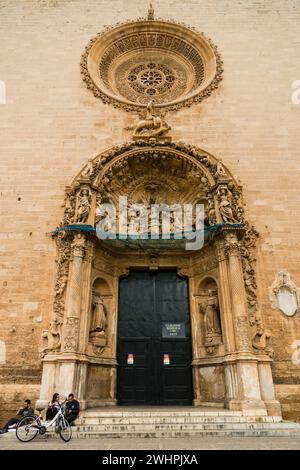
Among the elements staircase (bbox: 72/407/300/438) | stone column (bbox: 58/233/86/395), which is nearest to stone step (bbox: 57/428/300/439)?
staircase (bbox: 72/407/300/438)

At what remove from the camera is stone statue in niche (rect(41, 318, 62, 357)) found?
8.33 m

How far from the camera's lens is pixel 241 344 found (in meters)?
8.09

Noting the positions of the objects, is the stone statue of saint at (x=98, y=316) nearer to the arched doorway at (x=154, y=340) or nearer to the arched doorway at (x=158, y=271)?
the arched doorway at (x=158, y=271)

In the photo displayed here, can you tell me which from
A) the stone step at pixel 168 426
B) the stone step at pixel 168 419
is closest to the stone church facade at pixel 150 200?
the stone step at pixel 168 419

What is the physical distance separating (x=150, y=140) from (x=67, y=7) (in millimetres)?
7720

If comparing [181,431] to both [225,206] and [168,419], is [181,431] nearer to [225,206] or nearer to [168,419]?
[168,419]

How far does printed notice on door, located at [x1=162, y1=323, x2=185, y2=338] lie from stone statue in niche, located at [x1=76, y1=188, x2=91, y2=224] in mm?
3764

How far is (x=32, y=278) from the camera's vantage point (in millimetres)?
9258

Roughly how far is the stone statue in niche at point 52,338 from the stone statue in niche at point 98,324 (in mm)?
937

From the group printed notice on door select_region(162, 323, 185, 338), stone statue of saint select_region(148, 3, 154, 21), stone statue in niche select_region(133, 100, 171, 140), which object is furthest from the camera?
stone statue of saint select_region(148, 3, 154, 21)

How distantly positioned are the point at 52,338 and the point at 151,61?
11.4 m

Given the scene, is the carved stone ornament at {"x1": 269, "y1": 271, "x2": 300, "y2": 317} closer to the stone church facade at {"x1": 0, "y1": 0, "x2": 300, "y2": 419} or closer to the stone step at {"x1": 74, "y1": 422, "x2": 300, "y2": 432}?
the stone church facade at {"x1": 0, "y1": 0, "x2": 300, "y2": 419}

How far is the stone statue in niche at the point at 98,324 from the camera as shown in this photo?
910 centimetres

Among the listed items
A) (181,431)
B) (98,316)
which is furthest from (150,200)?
(181,431)
